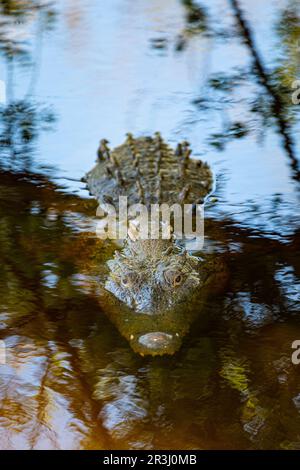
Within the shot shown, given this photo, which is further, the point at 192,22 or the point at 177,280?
the point at 192,22

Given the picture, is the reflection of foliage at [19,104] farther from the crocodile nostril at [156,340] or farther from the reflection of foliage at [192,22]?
the crocodile nostril at [156,340]

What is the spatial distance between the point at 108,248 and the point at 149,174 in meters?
0.99

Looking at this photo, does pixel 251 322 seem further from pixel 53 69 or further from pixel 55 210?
pixel 53 69

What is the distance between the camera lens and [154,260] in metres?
4.86

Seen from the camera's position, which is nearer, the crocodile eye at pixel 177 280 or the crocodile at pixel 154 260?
the crocodile at pixel 154 260

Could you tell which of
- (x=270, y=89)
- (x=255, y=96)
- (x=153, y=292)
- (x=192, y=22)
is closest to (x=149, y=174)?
(x=153, y=292)

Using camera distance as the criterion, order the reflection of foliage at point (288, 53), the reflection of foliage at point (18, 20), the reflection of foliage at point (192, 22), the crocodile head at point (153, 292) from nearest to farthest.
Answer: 1. the crocodile head at point (153, 292)
2. the reflection of foliage at point (288, 53)
3. the reflection of foliage at point (18, 20)
4. the reflection of foliage at point (192, 22)

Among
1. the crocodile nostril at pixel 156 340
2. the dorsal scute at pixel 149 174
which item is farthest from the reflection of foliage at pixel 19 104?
the crocodile nostril at pixel 156 340

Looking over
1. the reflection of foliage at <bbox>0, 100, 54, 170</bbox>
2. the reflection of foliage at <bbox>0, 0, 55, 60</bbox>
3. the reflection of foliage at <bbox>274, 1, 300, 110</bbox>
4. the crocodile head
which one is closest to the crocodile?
the crocodile head

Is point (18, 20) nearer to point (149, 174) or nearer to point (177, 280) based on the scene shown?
point (149, 174)

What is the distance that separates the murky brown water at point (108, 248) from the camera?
12.1ft

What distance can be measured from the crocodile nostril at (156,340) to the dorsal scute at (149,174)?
1908 mm
